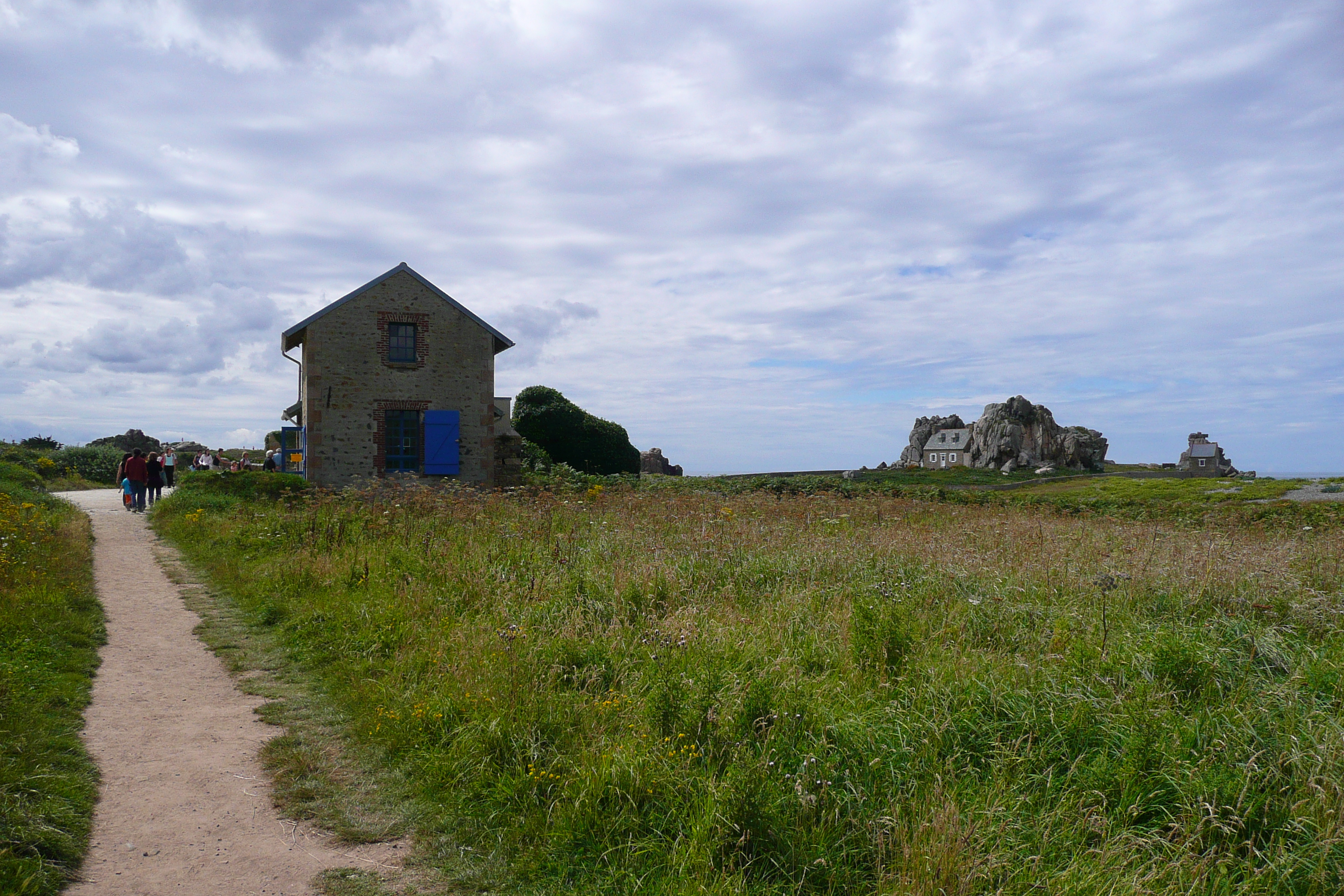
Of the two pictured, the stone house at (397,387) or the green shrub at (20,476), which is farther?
the stone house at (397,387)

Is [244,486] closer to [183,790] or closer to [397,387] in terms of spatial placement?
[397,387]

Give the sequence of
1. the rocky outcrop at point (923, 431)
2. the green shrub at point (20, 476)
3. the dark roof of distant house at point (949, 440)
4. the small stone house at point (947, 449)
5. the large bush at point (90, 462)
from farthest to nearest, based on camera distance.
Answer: the rocky outcrop at point (923, 431) < the dark roof of distant house at point (949, 440) < the small stone house at point (947, 449) < the large bush at point (90, 462) < the green shrub at point (20, 476)

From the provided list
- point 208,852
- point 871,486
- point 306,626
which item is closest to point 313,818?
point 208,852

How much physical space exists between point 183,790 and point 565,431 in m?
25.9

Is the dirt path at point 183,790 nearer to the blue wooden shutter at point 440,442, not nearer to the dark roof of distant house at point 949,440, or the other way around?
the blue wooden shutter at point 440,442

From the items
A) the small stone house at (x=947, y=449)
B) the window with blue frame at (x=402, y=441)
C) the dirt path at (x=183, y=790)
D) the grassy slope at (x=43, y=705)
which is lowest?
the dirt path at (x=183, y=790)

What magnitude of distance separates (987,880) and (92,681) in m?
6.90

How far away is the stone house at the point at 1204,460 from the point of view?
4616 centimetres

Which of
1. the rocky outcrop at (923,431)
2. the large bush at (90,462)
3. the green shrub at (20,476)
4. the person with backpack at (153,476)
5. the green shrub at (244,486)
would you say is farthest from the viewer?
the rocky outcrop at (923,431)

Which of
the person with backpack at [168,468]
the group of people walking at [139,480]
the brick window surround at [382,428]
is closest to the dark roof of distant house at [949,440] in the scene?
the brick window surround at [382,428]

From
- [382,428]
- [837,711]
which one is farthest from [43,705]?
[382,428]

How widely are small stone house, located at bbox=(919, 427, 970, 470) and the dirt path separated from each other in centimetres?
5695

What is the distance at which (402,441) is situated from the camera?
2320cm

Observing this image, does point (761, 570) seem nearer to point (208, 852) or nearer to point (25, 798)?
point (208, 852)
